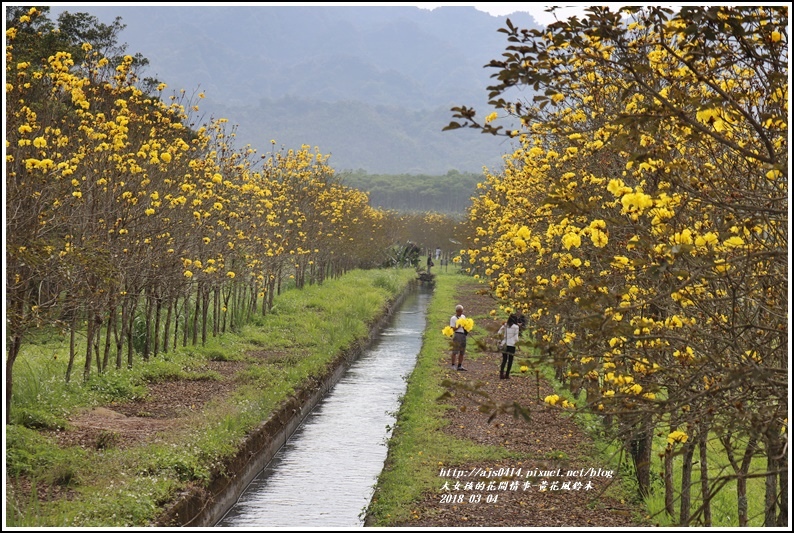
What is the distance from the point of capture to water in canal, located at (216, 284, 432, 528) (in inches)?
470

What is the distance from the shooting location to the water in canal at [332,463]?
11.9 m

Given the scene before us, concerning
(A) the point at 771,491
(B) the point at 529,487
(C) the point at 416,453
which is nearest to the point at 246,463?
(C) the point at 416,453

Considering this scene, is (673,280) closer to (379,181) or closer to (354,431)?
(354,431)

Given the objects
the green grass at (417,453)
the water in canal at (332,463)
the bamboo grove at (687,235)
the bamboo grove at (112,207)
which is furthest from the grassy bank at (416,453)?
the bamboo grove at (112,207)

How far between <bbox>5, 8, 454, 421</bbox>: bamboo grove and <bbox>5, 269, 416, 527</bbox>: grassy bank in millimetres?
655

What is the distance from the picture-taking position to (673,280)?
5887 millimetres

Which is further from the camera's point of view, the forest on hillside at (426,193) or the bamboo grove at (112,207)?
the forest on hillside at (426,193)

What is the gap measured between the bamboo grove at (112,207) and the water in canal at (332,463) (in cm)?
364

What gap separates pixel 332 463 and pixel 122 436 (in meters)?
3.56

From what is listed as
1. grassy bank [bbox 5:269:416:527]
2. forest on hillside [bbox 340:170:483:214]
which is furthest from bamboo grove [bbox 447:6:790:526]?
forest on hillside [bbox 340:170:483:214]

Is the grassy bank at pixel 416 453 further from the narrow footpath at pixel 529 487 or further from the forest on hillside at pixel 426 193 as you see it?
the forest on hillside at pixel 426 193

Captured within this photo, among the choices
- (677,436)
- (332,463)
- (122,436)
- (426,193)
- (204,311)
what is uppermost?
(426,193)

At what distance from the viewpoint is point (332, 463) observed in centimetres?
1461

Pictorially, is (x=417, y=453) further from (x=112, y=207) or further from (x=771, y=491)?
(x=771, y=491)
